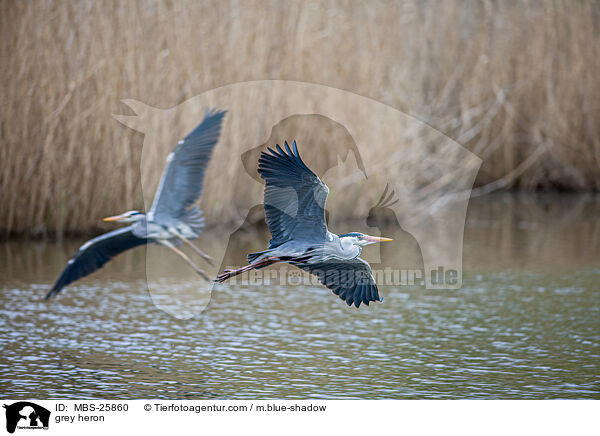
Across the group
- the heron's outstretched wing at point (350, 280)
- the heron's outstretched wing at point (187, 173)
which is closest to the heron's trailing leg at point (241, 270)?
the heron's outstretched wing at point (350, 280)

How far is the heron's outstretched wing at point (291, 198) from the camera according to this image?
463cm

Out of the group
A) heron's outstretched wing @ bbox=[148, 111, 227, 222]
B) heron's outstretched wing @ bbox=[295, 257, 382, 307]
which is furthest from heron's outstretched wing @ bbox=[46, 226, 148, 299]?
heron's outstretched wing @ bbox=[295, 257, 382, 307]

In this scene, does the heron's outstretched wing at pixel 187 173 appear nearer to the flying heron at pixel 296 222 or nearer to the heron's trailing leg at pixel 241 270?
the flying heron at pixel 296 222

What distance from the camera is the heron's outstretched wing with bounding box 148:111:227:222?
664cm

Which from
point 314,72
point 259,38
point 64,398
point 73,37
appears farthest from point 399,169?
point 64,398

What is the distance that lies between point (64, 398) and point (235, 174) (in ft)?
16.8

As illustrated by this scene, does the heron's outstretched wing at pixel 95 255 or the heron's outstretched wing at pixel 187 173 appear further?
the heron's outstretched wing at pixel 95 255

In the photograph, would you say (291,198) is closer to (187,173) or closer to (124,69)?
(187,173)

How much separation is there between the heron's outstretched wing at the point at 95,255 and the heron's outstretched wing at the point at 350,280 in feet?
6.06

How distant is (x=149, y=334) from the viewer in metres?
7.13
